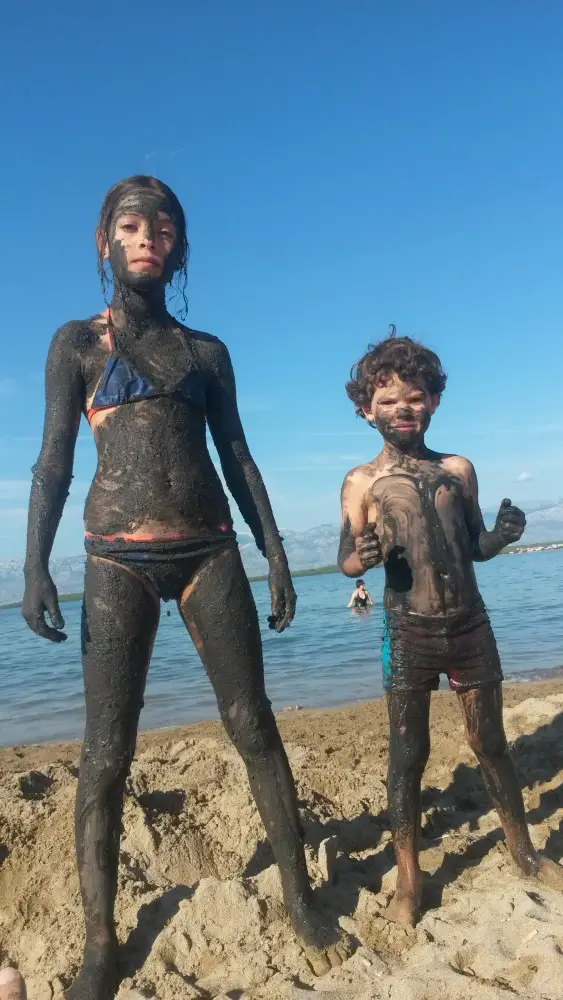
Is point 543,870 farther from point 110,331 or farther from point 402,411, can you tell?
point 110,331

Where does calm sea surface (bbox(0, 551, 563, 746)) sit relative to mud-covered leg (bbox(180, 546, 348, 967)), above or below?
below

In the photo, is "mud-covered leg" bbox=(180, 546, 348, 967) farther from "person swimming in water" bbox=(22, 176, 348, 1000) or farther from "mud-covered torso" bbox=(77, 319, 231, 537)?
"mud-covered torso" bbox=(77, 319, 231, 537)

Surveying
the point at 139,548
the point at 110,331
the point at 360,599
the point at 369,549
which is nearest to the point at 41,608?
the point at 139,548

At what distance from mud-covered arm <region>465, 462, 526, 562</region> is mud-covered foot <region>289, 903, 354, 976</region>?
62.3 inches

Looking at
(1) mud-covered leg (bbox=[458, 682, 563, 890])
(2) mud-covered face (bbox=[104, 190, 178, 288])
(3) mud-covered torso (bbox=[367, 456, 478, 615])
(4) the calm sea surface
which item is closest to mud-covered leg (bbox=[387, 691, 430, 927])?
(1) mud-covered leg (bbox=[458, 682, 563, 890])

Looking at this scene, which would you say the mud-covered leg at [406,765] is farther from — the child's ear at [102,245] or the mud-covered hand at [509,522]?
the child's ear at [102,245]

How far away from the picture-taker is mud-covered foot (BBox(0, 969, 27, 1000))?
1.97 m

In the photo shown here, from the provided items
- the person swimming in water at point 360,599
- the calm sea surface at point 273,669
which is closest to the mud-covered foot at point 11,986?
the calm sea surface at point 273,669

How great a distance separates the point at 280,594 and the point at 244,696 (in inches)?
17.3

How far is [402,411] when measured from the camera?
3.53m

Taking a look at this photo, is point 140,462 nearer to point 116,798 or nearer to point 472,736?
point 116,798

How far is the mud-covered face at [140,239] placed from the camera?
3.10 m

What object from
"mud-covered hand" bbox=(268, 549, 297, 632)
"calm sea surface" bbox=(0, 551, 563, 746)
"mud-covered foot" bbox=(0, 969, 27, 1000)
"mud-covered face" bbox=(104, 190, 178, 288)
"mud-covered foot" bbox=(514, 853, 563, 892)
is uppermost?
"mud-covered face" bbox=(104, 190, 178, 288)

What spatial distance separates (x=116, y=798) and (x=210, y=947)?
65 centimetres
